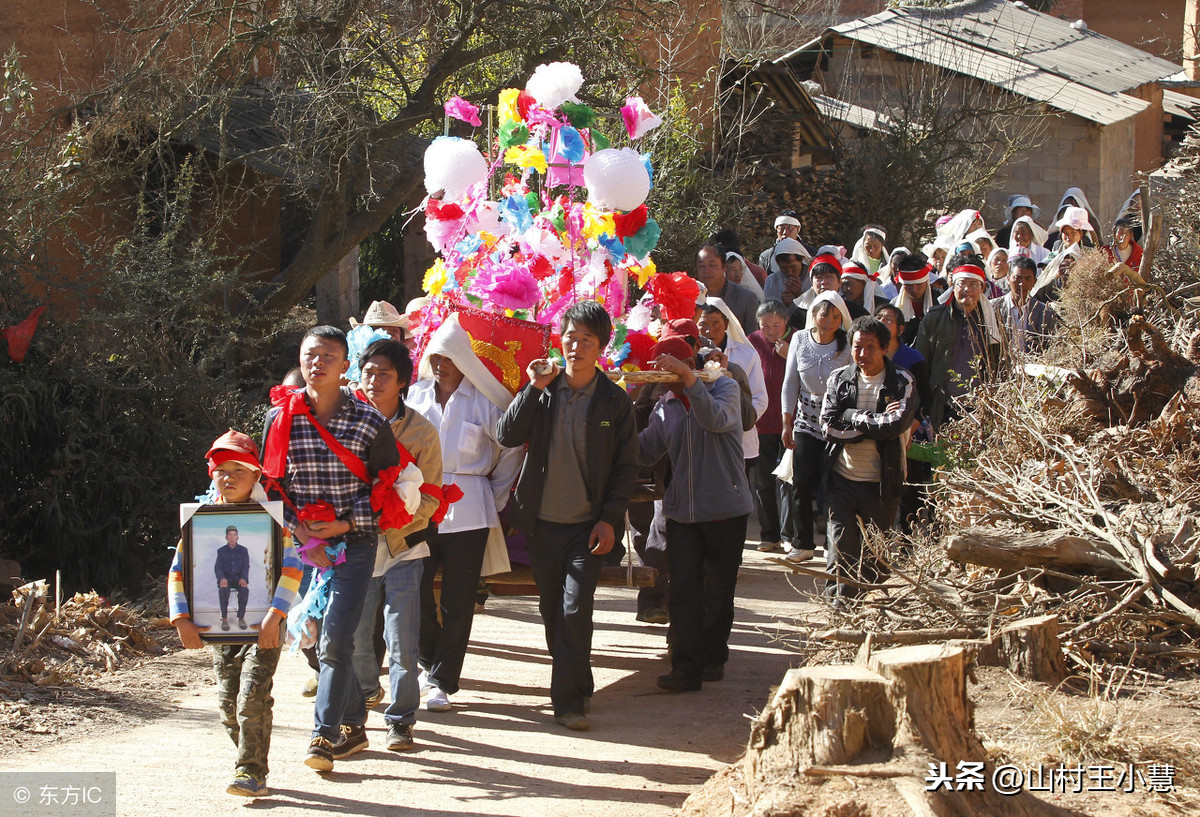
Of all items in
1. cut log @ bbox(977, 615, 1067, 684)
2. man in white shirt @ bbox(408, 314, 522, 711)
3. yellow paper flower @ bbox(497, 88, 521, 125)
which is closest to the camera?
cut log @ bbox(977, 615, 1067, 684)

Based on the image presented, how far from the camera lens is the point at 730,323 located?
8.11m

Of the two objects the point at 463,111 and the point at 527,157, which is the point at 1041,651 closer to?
the point at 527,157

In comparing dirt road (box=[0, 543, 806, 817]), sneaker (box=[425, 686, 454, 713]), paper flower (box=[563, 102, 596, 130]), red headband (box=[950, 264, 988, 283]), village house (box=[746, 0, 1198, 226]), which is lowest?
dirt road (box=[0, 543, 806, 817])

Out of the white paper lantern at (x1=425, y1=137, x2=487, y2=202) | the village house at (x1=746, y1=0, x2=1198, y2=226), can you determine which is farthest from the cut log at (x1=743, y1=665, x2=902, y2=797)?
the village house at (x1=746, y1=0, x2=1198, y2=226)

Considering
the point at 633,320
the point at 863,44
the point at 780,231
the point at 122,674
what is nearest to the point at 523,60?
the point at 780,231

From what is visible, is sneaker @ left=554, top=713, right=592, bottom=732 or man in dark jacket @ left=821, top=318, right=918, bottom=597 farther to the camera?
man in dark jacket @ left=821, top=318, right=918, bottom=597

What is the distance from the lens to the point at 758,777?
375 centimetres

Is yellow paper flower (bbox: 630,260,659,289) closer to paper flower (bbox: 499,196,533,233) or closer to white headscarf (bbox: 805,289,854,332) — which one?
paper flower (bbox: 499,196,533,233)

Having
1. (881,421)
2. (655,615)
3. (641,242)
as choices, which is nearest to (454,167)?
(641,242)

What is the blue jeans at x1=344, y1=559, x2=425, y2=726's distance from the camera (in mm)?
5270

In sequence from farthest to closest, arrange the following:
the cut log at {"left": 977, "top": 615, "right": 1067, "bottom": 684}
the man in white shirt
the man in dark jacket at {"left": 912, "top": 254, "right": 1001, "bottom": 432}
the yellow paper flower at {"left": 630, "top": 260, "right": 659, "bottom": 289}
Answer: the man in dark jacket at {"left": 912, "top": 254, "right": 1001, "bottom": 432}, the yellow paper flower at {"left": 630, "top": 260, "right": 659, "bottom": 289}, the man in white shirt, the cut log at {"left": 977, "top": 615, "right": 1067, "bottom": 684}

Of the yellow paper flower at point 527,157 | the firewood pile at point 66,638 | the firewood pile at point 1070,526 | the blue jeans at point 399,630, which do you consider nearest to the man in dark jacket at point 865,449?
the firewood pile at point 1070,526

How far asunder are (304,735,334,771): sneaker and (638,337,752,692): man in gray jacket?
1.97 metres

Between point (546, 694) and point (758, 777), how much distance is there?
272 centimetres
